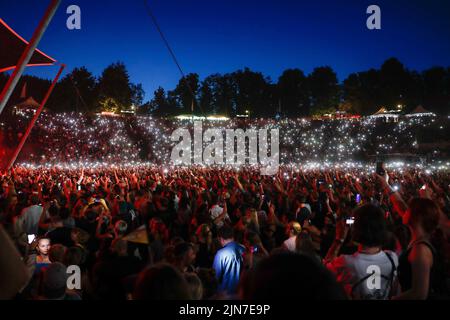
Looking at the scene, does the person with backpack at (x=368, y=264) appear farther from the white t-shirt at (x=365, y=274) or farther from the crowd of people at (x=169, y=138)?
the crowd of people at (x=169, y=138)

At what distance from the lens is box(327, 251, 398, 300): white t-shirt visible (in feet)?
8.92

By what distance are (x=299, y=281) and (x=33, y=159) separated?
30.1 metres

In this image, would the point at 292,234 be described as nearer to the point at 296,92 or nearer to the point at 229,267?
the point at 229,267

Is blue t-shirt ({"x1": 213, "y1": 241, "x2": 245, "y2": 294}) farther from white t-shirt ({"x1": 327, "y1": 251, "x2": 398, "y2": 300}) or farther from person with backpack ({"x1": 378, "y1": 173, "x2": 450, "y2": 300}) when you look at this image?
person with backpack ({"x1": 378, "y1": 173, "x2": 450, "y2": 300})

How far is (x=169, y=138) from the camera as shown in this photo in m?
34.9

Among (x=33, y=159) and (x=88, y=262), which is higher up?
(x=33, y=159)

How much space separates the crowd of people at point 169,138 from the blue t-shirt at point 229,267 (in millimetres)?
26159

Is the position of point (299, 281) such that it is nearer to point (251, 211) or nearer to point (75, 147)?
point (251, 211)

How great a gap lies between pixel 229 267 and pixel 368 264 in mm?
2053

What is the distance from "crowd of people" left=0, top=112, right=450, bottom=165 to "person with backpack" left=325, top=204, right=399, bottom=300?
28.0 meters

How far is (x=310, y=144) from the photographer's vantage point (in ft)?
114

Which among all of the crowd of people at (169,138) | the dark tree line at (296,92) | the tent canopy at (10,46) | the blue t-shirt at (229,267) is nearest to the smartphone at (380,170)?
the blue t-shirt at (229,267)

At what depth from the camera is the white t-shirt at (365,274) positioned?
2.72m
